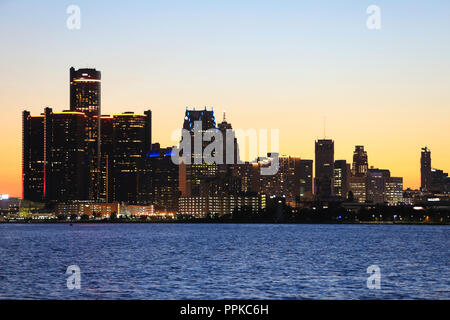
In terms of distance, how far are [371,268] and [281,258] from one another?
56.1 ft

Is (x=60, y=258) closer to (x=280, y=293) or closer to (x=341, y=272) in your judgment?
(x=341, y=272)

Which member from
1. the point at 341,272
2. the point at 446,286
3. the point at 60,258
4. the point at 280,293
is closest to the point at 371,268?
the point at 341,272

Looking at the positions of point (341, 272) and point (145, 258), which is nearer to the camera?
point (341, 272)

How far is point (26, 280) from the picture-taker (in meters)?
54.4

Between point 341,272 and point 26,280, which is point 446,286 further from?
point 26,280

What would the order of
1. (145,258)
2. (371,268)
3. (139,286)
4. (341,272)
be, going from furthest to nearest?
(145,258)
(371,268)
(341,272)
(139,286)

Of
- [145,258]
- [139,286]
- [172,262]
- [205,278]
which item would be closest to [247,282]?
[205,278]

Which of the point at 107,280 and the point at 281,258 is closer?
the point at 107,280
